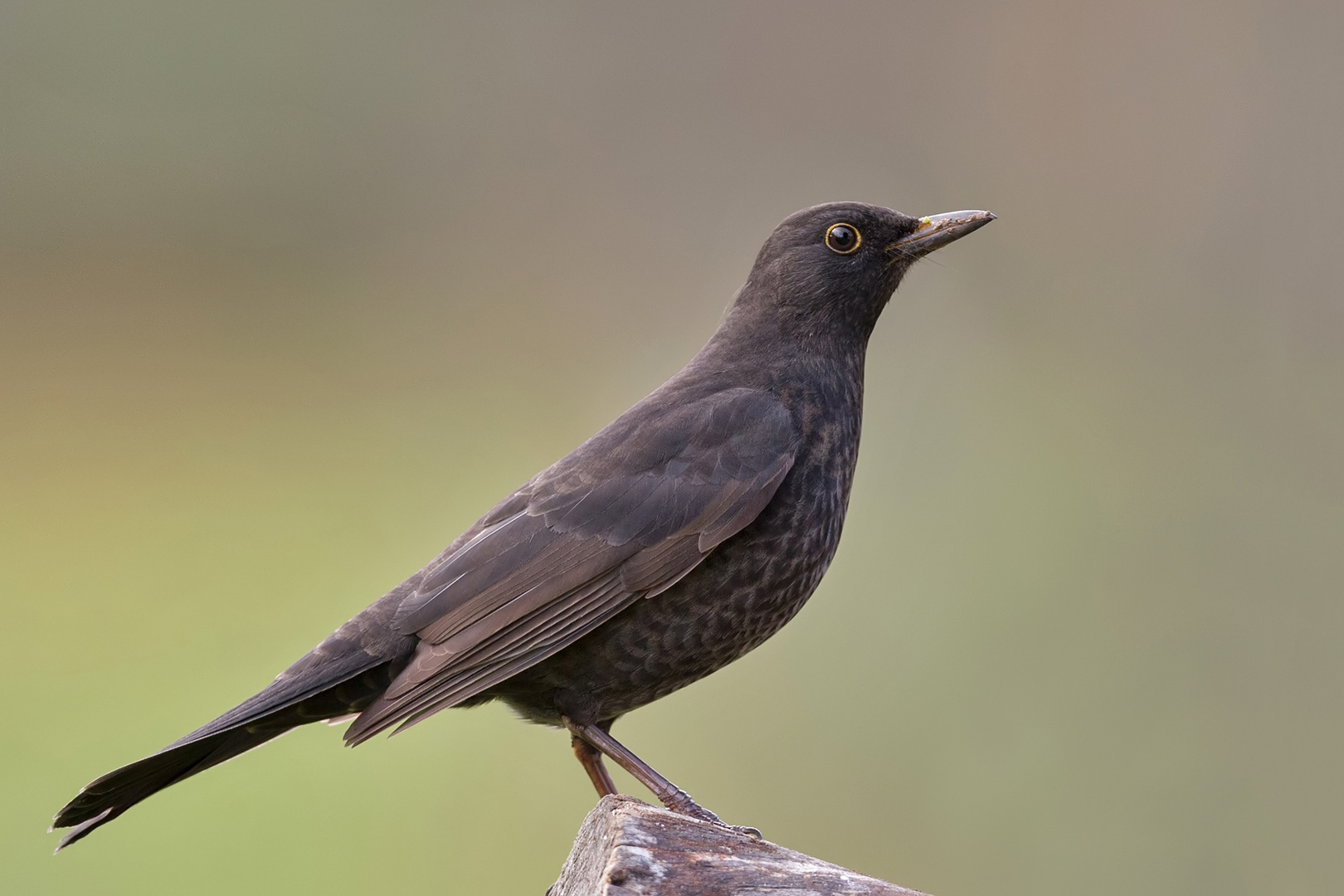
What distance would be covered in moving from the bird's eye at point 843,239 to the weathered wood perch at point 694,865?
201 centimetres

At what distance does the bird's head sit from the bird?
271mm

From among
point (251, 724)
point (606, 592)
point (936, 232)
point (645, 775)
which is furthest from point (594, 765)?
point (936, 232)

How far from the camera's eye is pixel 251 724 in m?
3.71

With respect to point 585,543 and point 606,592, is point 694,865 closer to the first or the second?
point 606,592

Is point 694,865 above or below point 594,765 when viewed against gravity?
below

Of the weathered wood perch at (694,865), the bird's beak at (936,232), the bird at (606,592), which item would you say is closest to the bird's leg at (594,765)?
the bird at (606,592)

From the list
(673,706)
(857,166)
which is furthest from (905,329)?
(673,706)

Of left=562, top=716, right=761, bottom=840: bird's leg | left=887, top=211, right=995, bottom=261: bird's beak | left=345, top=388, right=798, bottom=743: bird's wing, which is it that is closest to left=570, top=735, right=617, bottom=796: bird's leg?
left=562, top=716, right=761, bottom=840: bird's leg

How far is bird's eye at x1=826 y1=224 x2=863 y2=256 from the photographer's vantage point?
4.21 meters

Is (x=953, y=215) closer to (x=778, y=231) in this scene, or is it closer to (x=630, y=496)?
(x=778, y=231)

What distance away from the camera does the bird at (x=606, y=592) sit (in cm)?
353

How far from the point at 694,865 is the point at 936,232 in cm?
229

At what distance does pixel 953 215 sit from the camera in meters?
4.18

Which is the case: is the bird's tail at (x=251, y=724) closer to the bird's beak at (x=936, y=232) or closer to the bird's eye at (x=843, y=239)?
the bird's eye at (x=843, y=239)
